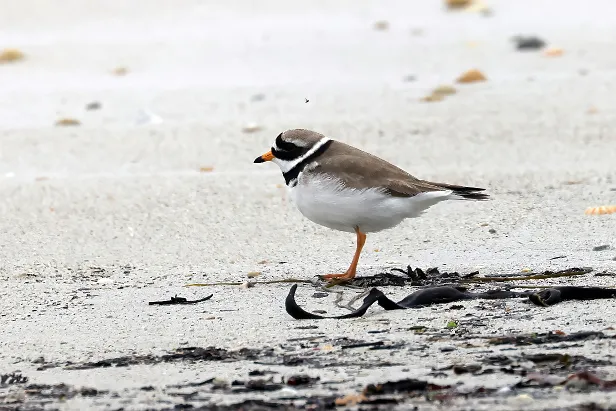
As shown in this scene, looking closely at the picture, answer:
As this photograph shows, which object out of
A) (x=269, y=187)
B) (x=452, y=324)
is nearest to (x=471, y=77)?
(x=269, y=187)

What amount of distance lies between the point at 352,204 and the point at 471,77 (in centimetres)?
418

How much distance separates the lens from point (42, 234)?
5.59 metres

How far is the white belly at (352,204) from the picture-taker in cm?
468

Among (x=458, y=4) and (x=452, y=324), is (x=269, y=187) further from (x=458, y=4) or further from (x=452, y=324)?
(x=458, y=4)

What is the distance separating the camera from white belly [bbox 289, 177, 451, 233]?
4676 millimetres

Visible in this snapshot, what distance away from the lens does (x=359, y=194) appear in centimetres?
468

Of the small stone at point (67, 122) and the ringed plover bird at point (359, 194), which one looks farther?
the small stone at point (67, 122)

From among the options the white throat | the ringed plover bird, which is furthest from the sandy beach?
the white throat

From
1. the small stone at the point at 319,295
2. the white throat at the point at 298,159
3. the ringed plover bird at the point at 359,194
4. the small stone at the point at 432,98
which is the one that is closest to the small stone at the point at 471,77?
the small stone at the point at 432,98

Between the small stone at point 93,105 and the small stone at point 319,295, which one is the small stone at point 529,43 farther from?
the small stone at point 319,295

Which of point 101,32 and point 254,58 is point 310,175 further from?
point 101,32

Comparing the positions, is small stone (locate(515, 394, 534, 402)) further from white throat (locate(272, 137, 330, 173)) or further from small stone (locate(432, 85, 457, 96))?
small stone (locate(432, 85, 457, 96))

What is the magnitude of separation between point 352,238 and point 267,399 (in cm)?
266

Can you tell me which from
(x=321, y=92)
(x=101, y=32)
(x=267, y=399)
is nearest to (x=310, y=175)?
(x=267, y=399)
